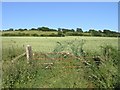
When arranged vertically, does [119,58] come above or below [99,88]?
above

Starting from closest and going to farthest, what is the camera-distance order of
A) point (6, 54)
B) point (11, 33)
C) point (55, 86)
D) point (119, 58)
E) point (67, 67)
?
point (55, 86)
point (119, 58)
point (67, 67)
point (6, 54)
point (11, 33)

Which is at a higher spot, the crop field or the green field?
the green field

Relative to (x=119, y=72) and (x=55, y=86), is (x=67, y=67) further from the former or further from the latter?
(x=119, y=72)

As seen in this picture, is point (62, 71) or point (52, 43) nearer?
point (62, 71)

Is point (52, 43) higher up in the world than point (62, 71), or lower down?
higher up

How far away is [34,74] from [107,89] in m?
2.47

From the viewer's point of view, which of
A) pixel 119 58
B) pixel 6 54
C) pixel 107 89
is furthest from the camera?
pixel 6 54

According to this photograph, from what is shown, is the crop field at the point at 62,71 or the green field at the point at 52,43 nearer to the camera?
the crop field at the point at 62,71

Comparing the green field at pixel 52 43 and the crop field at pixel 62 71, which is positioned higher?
the green field at pixel 52 43

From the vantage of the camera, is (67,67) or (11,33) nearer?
(67,67)

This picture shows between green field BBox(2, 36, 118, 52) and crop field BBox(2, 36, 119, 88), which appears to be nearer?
crop field BBox(2, 36, 119, 88)

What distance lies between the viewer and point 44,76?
973 centimetres

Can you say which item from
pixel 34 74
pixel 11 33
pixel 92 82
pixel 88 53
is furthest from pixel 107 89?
pixel 11 33

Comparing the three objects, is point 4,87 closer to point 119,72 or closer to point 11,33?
point 119,72
